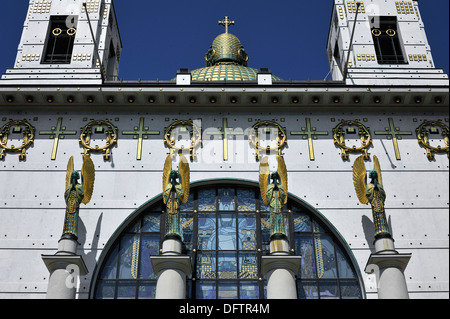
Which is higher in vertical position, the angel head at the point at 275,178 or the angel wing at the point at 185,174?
the angel wing at the point at 185,174

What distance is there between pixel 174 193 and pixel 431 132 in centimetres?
879

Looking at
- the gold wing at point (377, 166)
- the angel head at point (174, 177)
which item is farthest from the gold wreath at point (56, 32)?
the gold wing at point (377, 166)

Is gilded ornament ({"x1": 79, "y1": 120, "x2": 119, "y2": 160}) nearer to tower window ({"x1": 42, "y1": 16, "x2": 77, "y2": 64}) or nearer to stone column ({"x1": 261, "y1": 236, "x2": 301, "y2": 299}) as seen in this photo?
tower window ({"x1": 42, "y1": 16, "x2": 77, "y2": 64})

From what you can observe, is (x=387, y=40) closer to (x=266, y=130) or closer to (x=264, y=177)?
(x=266, y=130)

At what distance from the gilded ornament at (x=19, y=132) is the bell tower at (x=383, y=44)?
10702 mm

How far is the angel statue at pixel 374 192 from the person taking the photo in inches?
717

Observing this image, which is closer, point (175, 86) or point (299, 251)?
point (299, 251)

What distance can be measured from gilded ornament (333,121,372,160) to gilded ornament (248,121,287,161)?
1675 mm

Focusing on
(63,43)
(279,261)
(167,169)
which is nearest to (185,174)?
(167,169)

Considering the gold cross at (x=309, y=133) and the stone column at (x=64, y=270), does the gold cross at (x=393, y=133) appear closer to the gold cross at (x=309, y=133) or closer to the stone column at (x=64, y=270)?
the gold cross at (x=309, y=133)

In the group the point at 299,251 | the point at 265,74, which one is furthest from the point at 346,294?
the point at 265,74

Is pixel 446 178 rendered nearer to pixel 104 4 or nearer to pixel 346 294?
pixel 346 294

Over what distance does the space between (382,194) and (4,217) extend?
35.8 feet

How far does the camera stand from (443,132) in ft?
70.0
